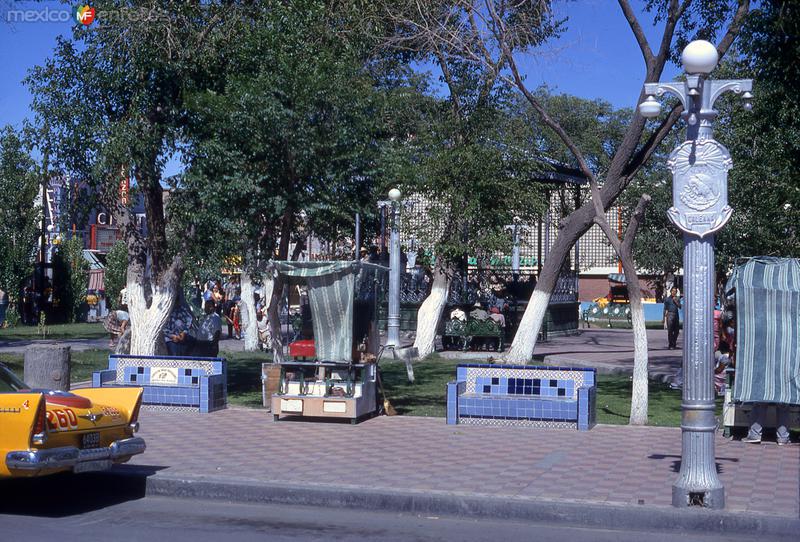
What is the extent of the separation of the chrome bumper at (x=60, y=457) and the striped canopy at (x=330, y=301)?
480 centimetres

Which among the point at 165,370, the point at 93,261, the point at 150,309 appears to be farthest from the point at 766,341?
the point at 93,261

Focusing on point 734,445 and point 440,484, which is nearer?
point 440,484

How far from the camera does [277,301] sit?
14.6 metres

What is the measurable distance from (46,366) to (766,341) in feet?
31.5

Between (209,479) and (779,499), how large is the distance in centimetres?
538

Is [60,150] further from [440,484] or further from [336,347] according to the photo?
[440,484]

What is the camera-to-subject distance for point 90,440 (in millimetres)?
8469

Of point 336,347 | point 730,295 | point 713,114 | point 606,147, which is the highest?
point 606,147

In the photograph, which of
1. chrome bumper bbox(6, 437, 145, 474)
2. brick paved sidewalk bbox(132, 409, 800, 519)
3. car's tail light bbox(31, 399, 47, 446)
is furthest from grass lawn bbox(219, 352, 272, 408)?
car's tail light bbox(31, 399, 47, 446)

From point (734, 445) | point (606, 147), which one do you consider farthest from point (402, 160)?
point (606, 147)

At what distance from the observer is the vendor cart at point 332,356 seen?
1323 cm

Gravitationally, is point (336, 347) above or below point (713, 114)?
below

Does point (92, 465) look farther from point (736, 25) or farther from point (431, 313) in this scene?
point (431, 313)

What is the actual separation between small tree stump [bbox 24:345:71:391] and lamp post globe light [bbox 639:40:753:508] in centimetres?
876
